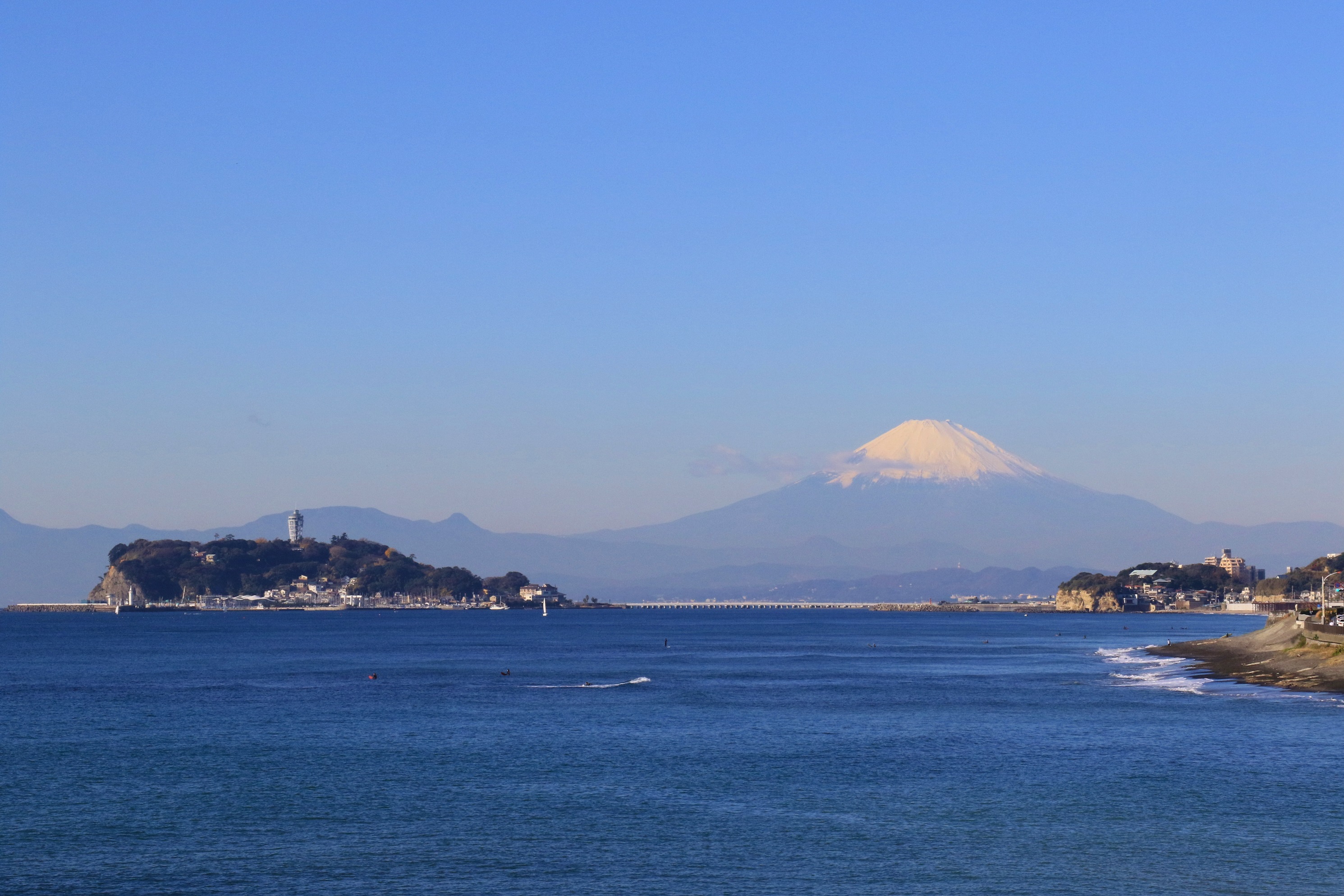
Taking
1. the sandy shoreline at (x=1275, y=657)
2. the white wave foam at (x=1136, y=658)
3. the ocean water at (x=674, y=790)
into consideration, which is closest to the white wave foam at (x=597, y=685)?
the ocean water at (x=674, y=790)

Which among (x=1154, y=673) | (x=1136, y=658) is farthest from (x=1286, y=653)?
(x=1136, y=658)

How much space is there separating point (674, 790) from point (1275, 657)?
78.6 m

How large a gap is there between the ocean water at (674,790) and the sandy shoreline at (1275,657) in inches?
187

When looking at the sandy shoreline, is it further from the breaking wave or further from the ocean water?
the ocean water

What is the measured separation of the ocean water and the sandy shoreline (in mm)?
4739

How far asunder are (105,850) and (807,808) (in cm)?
2235

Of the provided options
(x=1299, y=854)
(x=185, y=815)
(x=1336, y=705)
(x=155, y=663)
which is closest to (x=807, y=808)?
(x=1299, y=854)

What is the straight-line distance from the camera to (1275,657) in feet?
368

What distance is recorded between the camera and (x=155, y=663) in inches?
5246

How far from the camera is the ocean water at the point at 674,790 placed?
3800 cm

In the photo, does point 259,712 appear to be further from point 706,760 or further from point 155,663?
point 155,663

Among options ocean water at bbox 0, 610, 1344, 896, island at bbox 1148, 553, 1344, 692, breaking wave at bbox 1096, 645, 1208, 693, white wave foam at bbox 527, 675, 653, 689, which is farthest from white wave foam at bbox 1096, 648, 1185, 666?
white wave foam at bbox 527, 675, 653, 689

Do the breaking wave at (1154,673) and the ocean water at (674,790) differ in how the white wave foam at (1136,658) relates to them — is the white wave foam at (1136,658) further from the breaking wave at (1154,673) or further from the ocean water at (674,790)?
the ocean water at (674,790)

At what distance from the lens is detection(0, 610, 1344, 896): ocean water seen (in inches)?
1496
